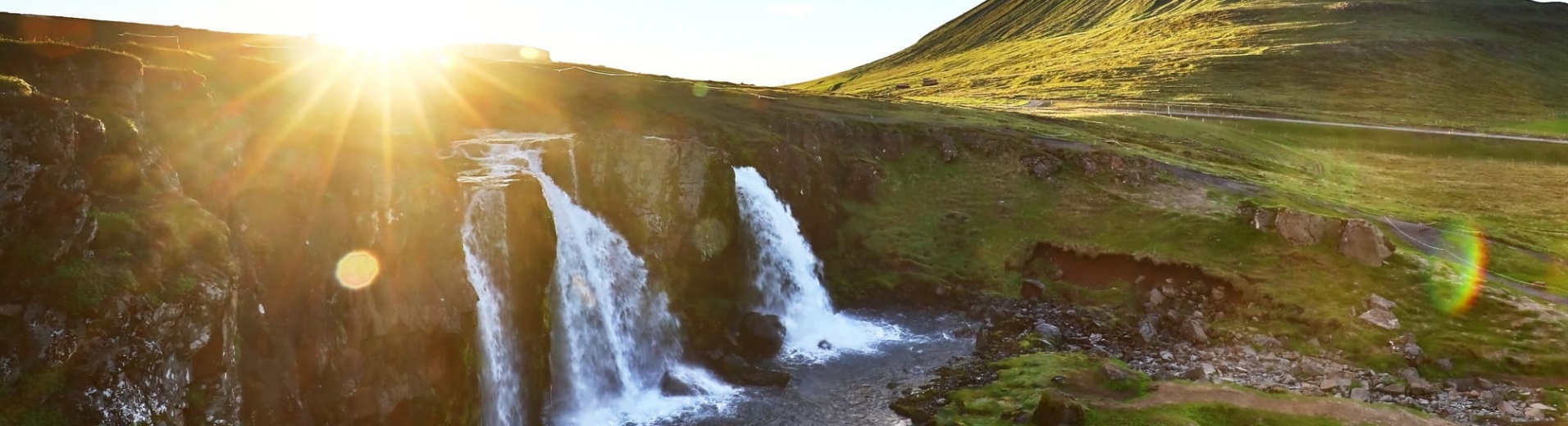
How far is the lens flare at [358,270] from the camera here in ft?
87.9

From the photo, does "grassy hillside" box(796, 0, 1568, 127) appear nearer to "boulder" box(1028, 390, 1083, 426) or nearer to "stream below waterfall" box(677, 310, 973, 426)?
"stream below waterfall" box(677, 310, 973, 426)

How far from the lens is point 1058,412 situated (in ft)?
104

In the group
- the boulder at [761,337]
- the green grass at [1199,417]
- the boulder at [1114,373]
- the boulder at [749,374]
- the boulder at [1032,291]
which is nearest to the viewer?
the green grass at [1199,417]

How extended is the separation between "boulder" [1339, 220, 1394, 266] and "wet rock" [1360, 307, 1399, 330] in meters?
5.00

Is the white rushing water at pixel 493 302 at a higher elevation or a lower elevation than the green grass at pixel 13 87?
lower

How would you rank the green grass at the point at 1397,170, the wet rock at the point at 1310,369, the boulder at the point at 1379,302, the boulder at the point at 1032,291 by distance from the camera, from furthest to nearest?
the green grass at the point at 1397,170
the boulder at the point at 1032,291
the boulder at the point at 1379,302
the wet rock at the point at 1310,369

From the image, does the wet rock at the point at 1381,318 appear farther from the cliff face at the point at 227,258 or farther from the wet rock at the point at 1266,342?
the cliff face at the point at 227,258

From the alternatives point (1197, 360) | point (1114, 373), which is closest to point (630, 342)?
point (1114, 373)

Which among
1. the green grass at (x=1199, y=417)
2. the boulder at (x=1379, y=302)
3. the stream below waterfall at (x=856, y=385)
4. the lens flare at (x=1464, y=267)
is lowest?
the stream below waterfall at (x=856, y=385)

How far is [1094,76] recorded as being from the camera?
15575cm

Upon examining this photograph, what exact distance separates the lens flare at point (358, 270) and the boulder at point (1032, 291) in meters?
37.4

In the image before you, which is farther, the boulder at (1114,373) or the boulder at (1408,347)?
the boulder at (1408,347)

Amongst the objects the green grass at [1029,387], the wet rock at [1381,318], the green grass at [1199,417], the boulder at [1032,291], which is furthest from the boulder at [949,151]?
the green grass at [1199,417]

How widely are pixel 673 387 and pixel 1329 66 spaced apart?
157 metres
